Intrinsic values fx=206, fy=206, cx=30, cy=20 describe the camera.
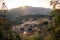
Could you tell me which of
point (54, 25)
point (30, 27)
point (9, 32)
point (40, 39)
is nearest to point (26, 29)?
point (30, 27)

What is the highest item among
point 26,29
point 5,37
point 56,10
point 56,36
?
point 56,10

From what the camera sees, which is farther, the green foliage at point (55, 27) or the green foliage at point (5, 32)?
the green foliage at point (5, 32)

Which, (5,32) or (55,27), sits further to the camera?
(5,32)

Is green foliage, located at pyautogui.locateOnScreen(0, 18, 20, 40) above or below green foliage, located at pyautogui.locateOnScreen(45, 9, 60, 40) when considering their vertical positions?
below

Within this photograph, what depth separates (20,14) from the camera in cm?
11281

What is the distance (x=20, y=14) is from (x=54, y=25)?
100 m

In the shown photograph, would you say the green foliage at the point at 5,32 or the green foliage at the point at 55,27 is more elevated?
the green foliage at the point at 55,27

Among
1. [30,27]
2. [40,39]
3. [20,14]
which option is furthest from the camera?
[20,14]

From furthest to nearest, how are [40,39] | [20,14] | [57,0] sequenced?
[20,14] → [40,39] → [57,0]

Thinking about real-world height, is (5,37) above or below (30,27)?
above

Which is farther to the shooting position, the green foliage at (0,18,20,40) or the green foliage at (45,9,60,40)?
the green foliage at (0,18,20,40)

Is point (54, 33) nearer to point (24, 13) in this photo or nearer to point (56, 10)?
point (56, 10)

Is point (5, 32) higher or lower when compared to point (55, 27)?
lower

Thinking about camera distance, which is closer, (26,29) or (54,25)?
(54,25)
